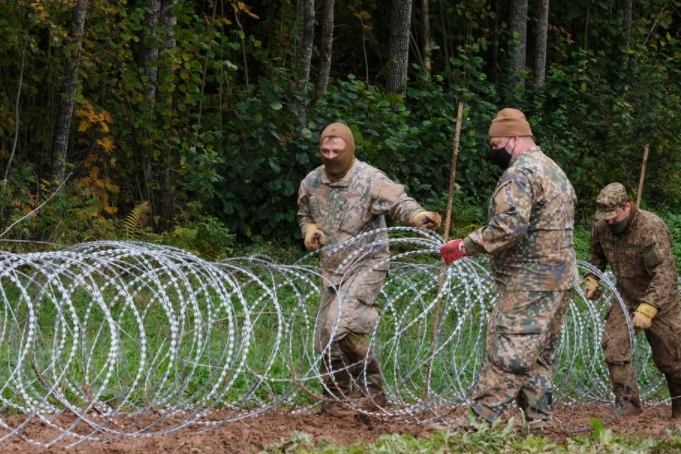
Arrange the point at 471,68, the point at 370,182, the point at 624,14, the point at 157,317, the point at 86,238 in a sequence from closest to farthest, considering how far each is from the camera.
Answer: the point at 370,182, the point at 157,317, the point at 86,238, the point at 471,68, the point at 624,14

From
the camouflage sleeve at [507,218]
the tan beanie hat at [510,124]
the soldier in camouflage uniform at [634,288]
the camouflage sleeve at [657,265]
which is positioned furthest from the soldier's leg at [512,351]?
the camouflage sleeve at [657,265]

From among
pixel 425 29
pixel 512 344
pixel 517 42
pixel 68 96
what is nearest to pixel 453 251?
pixel 512 344

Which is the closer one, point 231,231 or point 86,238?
point 86,238

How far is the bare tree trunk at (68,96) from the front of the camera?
42.7 feet

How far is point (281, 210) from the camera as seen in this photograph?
14.2 m

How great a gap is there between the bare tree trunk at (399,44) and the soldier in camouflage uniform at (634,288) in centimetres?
819

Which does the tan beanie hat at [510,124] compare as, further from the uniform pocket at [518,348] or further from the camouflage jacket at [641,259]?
the camouflage jacket at [641,259]

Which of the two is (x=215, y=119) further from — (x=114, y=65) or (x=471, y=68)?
(x=471, y=68)

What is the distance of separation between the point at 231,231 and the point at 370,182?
624cm

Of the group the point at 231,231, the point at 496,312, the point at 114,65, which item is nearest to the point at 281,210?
the point at 231,231

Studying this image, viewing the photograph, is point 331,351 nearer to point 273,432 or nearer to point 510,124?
point 273,432

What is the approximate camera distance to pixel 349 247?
8211 millimetres

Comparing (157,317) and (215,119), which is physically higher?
(215,119)

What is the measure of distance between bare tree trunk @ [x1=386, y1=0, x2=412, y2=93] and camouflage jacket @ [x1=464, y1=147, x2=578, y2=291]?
986 centimetres
